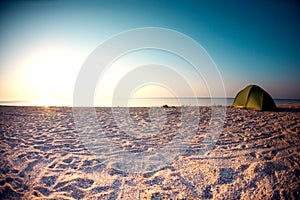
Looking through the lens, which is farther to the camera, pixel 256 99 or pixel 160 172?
pixel 256 99

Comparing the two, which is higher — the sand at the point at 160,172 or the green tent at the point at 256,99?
the green tent at the point at 256,99

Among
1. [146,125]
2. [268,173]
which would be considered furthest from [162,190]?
[146,125]

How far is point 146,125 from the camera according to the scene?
7.46 m

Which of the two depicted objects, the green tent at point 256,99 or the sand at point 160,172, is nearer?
the sand at point 160,172

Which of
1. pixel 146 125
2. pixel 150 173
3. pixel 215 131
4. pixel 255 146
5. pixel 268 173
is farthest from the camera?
pixel 146 125

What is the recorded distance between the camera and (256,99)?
33.5 feet

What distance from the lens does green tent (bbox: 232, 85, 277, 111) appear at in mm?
9938

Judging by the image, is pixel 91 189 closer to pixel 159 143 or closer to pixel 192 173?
pixel 192 173

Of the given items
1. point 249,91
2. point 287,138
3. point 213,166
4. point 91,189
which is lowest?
point 91,189

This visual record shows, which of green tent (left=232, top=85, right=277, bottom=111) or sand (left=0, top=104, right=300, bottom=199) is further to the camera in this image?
green tent (left=232, top=85, right=277, bottom=111)

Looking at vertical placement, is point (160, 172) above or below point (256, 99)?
below

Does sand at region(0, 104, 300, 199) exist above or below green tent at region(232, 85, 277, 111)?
below

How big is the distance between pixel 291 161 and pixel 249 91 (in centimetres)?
774

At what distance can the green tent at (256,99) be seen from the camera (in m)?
9.94
